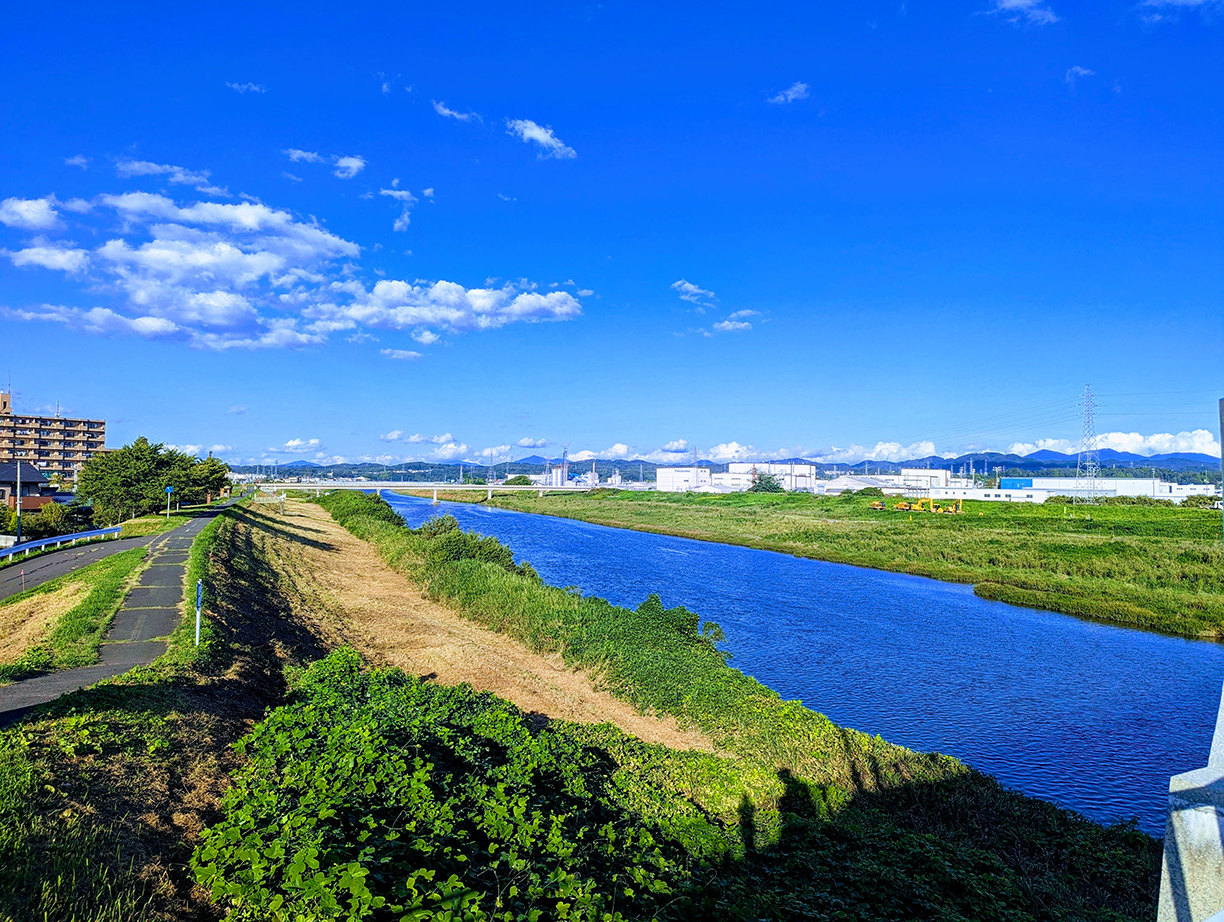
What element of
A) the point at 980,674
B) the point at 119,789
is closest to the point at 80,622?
the point at 119,789

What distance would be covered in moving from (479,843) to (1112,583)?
143 feet

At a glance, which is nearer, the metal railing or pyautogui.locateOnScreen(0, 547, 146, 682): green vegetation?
pyautogui.locateOnScreen(0, 547, 146, 682): green vegetation

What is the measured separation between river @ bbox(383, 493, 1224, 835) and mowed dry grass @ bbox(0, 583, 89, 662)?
20.2m

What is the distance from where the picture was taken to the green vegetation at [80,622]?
571 inches

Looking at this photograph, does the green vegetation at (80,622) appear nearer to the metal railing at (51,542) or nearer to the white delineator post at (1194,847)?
the metal railing at (51,542)

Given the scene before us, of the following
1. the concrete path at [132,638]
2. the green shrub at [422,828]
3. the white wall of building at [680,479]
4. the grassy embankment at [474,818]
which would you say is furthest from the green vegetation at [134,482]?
the white wall of building at [680,479]

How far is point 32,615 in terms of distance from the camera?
19.5 metres

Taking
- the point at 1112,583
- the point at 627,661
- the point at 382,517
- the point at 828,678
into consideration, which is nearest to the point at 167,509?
the point at 382,517

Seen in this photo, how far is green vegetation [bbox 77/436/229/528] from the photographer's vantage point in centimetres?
4691

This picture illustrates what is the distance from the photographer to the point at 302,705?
12.7m

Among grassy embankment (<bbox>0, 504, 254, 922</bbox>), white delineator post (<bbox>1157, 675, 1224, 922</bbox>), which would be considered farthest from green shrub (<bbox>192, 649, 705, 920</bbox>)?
white delineator post (<bbox>1157, 675, 1224, 922</bbox>)

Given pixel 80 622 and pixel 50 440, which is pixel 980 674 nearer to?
pixel 80 622

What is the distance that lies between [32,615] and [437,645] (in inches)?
449

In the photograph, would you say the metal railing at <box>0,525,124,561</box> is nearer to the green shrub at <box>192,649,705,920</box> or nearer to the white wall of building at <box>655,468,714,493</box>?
the green shrub at <box>192,649,705,920</box>
